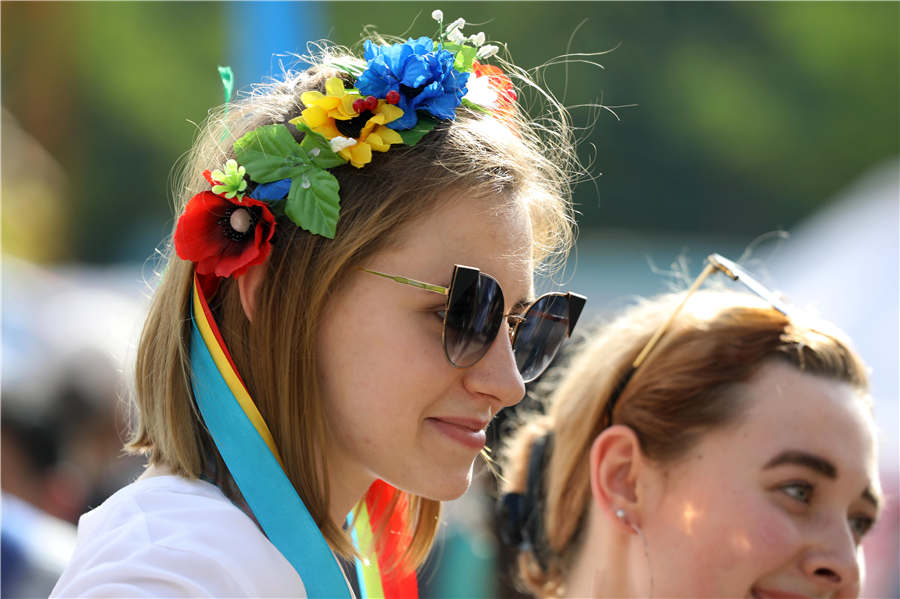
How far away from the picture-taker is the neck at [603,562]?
8.41ft

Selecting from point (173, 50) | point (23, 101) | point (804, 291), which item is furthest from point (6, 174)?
point (804, 291)

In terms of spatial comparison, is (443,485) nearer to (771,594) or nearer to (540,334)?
(540,334)

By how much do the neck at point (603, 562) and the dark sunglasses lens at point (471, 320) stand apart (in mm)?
1019

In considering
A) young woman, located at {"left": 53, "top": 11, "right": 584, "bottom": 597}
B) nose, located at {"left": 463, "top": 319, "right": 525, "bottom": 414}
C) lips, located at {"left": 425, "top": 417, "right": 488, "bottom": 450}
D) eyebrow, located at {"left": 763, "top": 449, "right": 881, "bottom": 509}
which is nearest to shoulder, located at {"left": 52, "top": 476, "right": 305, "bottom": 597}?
young woman, located at {"left": 53, "top": 11, "right": 584, "bottom": 597}

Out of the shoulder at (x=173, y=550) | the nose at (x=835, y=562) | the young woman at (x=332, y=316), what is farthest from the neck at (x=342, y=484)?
the nose at (x=835, y=562)

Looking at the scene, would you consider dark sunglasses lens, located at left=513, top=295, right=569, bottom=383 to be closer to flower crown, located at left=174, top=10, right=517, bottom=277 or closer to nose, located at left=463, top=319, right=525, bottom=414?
nose, located at left=463, top=319, right=525, bottom=414

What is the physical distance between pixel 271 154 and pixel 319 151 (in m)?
Result: 0.09

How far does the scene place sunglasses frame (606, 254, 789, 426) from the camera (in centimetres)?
261

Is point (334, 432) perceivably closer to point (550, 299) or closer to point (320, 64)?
point (550, 299)

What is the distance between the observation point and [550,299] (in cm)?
205

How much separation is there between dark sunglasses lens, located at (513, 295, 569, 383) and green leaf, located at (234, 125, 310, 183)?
0.53m

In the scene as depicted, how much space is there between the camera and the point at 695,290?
9.09ft

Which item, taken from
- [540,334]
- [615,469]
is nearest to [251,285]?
[540,334]

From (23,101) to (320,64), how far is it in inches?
516
